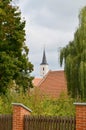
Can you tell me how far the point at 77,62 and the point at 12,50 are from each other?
285 inches

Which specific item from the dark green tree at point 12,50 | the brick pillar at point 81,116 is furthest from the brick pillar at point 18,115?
the dark green tree at point 12,50

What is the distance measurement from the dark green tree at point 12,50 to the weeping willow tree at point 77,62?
444cm

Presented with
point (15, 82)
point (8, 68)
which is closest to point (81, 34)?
point (8, 68)

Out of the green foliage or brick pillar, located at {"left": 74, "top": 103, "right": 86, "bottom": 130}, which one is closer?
brick pillar, located at {"left": 74, "top": 103, "right": 86, "bottom": 130}

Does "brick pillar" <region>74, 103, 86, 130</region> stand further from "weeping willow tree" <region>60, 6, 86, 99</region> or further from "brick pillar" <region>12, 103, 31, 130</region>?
"weeping willow tree" <region>60, 6, 86, 99</region>

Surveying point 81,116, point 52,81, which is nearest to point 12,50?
point 81,116

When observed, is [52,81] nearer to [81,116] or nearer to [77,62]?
[77,62]

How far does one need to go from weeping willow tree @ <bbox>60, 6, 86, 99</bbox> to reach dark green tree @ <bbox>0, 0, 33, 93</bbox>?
4.44 m

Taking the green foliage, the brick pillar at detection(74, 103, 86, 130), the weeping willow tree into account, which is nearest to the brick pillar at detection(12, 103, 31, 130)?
the brick pillar at detection(74, 103, 86, 130)

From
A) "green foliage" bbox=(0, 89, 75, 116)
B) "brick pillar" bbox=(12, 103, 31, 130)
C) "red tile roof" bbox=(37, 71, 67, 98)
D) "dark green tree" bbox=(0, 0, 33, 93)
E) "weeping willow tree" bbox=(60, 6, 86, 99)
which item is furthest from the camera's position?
"red tile roof" bbox=(37, 71, 67, 98)

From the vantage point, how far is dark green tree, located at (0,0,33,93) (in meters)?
32.5

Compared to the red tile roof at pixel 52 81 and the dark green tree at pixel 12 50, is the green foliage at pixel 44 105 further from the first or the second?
the red tile roof at pixel 52 81

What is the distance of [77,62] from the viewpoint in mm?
30094

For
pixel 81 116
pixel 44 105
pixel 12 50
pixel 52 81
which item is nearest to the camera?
pixel 81 116
